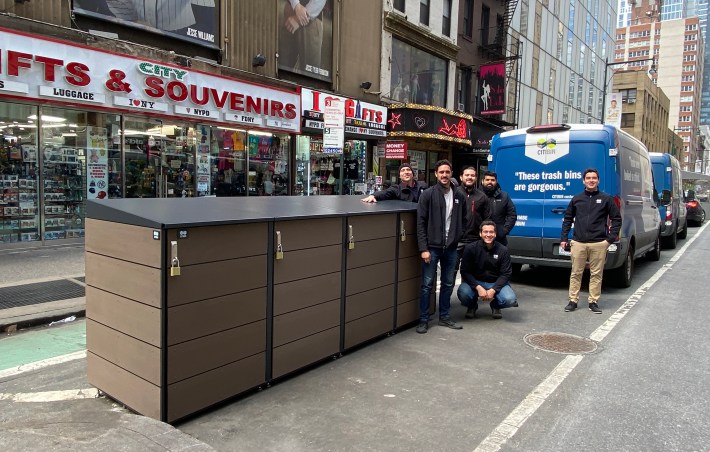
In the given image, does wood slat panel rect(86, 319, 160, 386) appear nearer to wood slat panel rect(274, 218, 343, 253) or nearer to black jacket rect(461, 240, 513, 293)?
wood slat panel rect(274, 218, 343, 253)

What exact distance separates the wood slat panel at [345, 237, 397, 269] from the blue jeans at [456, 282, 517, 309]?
4.90 ft

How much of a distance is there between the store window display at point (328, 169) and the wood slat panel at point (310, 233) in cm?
1129

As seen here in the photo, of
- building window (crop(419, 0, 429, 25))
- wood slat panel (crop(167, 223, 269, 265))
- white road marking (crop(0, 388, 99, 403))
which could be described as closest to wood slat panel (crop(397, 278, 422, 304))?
wood slat panel (crop(167, 223, 269, 265))

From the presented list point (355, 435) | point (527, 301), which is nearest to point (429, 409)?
point (355, 435)

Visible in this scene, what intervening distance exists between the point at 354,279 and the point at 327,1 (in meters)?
13.6

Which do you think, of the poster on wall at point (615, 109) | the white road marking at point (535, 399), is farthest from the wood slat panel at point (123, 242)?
the poster on wall at point (615, 109)

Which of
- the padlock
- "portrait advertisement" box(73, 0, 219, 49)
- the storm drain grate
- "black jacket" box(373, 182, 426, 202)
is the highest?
"portrait advertisement" box(73, 0, 219, 49)

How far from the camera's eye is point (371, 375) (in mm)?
4621

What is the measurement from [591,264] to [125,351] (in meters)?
6.13

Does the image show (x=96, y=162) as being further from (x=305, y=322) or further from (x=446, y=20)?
(x=446, y=20)

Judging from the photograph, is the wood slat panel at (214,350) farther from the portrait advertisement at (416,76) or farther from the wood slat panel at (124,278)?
the portrait advertisement at (416,76)

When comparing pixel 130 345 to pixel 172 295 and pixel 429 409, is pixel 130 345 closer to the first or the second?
pixel 172 295

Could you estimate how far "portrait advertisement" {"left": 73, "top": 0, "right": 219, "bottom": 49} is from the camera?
35.0ft

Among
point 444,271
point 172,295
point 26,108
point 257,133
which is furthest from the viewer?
point 257,133
